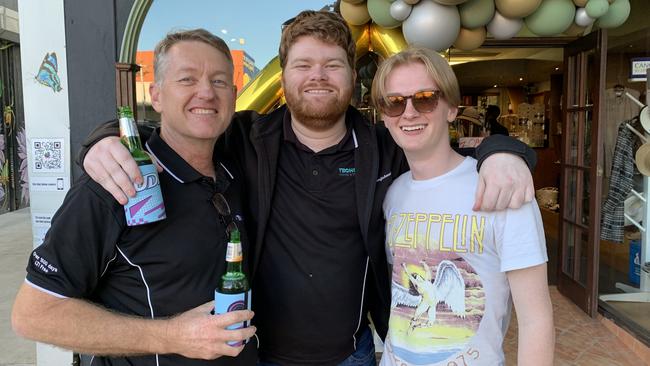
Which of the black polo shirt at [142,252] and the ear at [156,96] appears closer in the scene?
the black polo shirt at [142,252]

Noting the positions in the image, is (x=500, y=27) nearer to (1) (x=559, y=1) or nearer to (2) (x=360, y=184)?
(1) (x=559, y=1)

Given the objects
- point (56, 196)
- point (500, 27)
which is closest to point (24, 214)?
point (56, 196)

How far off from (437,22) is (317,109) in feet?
5.08

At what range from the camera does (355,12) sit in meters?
3.32

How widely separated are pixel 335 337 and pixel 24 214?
1239 centimetres

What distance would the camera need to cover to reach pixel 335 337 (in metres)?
1.87

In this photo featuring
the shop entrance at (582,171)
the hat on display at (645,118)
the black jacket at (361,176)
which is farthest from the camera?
the hat on display at (645,118)

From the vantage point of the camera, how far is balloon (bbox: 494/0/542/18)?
306 cm

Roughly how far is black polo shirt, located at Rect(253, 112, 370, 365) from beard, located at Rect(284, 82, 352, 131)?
18cm

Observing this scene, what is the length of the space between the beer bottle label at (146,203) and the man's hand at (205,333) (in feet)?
0.95

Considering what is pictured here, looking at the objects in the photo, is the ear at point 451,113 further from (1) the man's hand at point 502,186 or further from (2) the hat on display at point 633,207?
(2) the hat on display at point 633,207

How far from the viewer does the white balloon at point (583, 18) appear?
324cm

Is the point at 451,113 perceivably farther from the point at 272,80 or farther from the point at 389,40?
the point at 272,80

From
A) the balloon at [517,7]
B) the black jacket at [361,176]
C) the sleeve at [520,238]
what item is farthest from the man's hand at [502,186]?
the balloon at [517,7]
